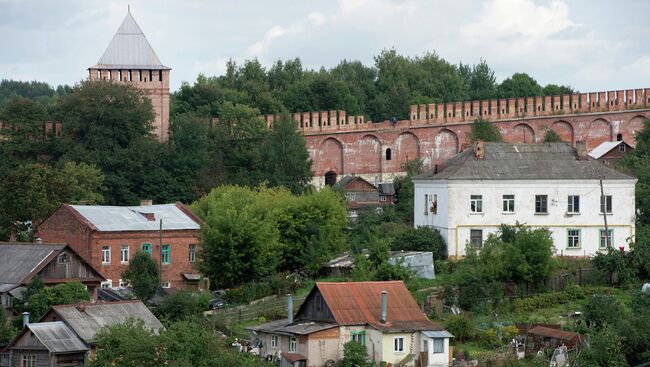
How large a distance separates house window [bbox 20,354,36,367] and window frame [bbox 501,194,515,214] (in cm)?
1931

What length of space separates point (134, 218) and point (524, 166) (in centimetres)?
1276

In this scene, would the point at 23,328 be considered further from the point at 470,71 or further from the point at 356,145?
the point at 470,71

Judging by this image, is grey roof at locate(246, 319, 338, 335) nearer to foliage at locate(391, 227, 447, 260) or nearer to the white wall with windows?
foliage at locate(391, 227, 447, 260)

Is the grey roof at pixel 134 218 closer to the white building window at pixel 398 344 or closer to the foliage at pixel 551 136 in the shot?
the white building window at pixel 398 344

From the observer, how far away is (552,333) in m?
41.4

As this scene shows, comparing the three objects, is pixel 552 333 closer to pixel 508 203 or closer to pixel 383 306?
pixel 383 306

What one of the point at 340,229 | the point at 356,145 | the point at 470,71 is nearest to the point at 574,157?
the point at 340,229

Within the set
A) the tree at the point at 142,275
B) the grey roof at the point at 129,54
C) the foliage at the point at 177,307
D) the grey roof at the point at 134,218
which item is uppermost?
the grey roof at the point at 129,54

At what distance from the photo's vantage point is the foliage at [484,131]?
74.2 meters

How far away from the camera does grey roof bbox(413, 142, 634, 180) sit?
5312 centimetres

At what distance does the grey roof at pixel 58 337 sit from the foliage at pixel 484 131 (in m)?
37.6

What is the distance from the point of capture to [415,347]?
40875 mm

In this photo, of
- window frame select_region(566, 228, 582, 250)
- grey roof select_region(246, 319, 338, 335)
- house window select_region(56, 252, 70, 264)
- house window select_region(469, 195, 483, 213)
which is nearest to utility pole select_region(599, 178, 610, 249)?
window frame select_region(566, 228, 582, 250)

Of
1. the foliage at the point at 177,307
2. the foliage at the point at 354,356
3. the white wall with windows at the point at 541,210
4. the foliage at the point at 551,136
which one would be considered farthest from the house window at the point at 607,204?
the foliage at the point at 551,136
